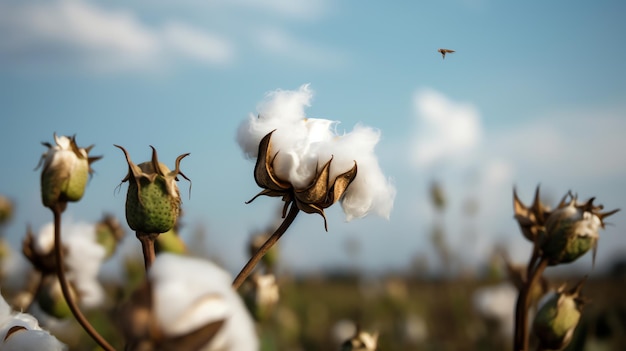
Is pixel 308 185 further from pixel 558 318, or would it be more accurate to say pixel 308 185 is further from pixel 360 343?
pixel 558 318

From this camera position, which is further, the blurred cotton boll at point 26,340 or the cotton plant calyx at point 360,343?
the cotton plant calyx at point 360,343

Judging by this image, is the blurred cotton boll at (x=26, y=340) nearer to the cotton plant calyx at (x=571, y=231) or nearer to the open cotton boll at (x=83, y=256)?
the cotton plant calyx at (x=571, y=231)

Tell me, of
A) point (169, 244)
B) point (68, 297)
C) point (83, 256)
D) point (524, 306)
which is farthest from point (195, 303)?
point (83, 256)

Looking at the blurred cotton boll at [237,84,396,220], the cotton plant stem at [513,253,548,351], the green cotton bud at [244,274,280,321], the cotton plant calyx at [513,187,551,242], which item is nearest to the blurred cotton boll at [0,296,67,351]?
the blurred cotton boll at [237,84,396,220]

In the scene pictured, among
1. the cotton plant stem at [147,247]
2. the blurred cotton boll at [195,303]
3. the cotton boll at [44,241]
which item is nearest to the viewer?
the blurred cotton boll at [195,303]

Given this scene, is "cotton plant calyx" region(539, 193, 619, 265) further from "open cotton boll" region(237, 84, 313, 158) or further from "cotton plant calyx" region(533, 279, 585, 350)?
"open cotton boll" region(237, 84, 313, 158)

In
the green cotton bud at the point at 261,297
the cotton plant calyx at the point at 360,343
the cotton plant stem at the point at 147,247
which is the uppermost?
the cotton plant stem at the point at 147,247

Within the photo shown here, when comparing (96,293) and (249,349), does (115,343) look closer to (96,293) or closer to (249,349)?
(96,293)

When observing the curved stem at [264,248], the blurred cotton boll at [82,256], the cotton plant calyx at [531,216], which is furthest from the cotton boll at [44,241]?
the cotton plant calyx at [531,216]
